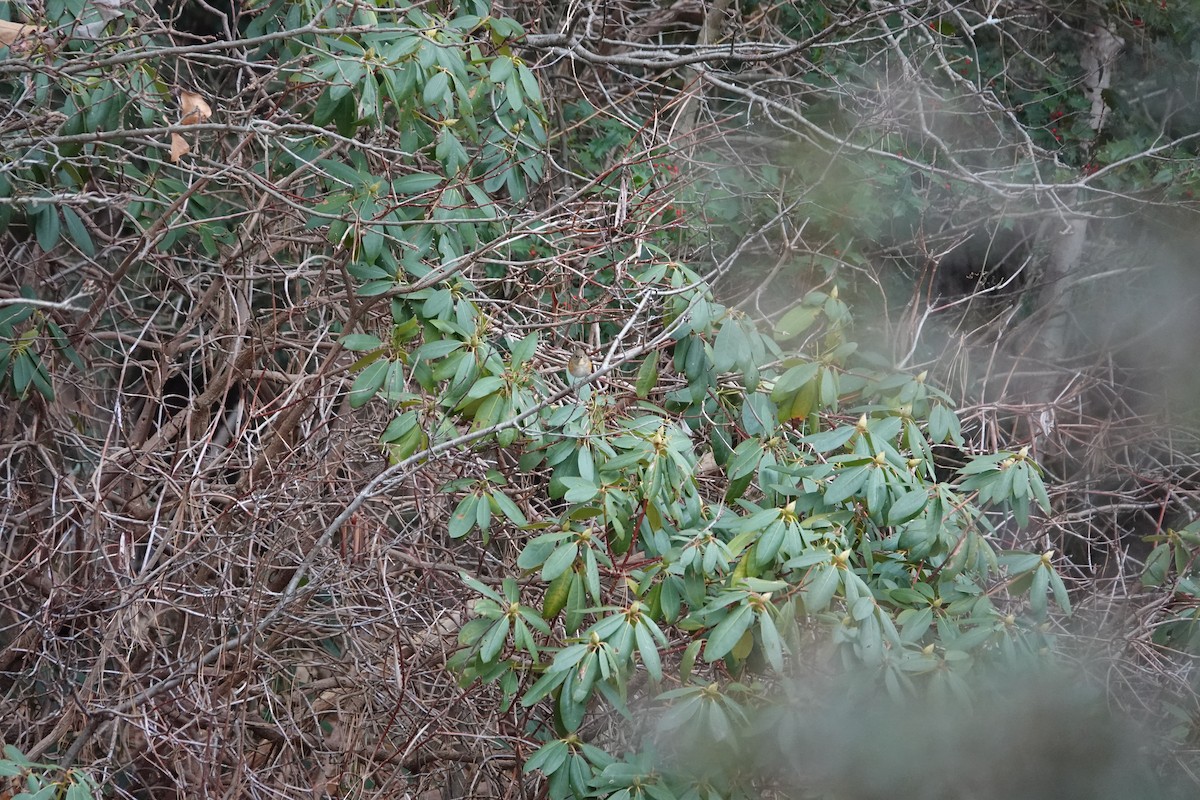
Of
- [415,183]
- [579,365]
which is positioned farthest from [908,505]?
[415,183]

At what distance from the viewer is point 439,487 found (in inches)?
123

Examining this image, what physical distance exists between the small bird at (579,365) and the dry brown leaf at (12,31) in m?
1.72

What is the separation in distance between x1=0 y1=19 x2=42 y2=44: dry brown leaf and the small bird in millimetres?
1721

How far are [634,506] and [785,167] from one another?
2451 millimetres

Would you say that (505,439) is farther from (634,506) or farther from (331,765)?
(331,765)

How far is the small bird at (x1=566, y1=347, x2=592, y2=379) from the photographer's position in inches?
118

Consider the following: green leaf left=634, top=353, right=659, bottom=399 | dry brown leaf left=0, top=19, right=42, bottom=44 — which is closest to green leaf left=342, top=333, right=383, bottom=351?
green leaf left=634, top=353, right=659, bottom=399

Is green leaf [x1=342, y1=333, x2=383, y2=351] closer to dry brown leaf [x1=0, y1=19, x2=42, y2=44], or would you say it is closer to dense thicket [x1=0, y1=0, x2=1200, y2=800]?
dense thicket [x1=0, y1=0, x2=1200, y2=800]

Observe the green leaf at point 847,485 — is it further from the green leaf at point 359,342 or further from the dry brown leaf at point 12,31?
the dry brown leaf at point 12,31

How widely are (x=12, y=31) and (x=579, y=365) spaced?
5.87 ft

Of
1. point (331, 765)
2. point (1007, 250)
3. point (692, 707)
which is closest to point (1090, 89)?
point (1007, 250)

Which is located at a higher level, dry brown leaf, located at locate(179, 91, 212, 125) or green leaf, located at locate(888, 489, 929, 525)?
dry brown leaf, located at locate(179, 91, 212, 125)

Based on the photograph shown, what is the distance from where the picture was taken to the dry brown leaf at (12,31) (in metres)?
2.86

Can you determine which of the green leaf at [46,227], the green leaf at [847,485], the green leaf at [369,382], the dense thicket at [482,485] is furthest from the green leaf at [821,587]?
the green leaf at [46,227]
